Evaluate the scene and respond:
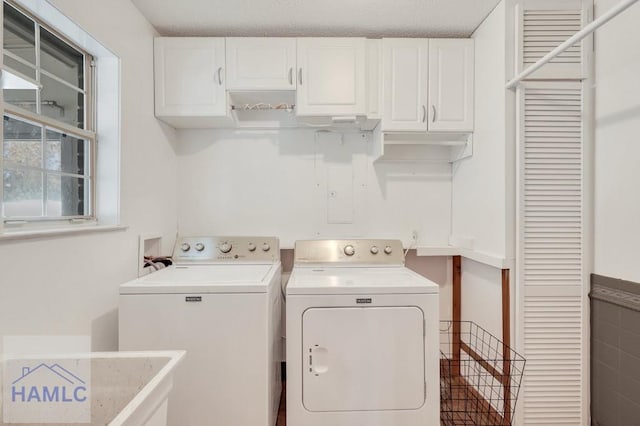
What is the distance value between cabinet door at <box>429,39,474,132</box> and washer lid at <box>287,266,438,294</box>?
1067mm

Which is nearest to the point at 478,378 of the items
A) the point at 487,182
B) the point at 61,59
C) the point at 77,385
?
the point at 487,182

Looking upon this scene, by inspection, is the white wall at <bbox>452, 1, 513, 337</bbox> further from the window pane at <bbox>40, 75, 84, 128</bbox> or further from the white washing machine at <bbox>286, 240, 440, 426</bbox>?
the window pane at <bbox>40, 75, 84, 128</bbox>

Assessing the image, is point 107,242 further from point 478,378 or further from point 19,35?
point 478,378

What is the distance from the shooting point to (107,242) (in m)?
1.67

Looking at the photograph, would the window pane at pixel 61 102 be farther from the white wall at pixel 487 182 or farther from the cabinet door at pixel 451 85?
the white wall at pixel 487 182

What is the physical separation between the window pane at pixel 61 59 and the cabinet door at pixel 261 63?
82cm

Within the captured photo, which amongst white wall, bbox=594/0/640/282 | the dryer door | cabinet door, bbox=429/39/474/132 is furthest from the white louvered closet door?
the dryer door

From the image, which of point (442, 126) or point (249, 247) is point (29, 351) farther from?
point (442, 126)

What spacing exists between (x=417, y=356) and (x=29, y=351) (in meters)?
1.65

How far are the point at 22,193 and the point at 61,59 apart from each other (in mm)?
717

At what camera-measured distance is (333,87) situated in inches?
86.0

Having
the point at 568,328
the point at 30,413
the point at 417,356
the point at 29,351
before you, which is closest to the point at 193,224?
the point at 29,351

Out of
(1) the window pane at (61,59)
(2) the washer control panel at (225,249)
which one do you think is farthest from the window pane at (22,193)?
(2) the washer control panel at (225,249)

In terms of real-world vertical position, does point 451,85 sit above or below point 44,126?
above
